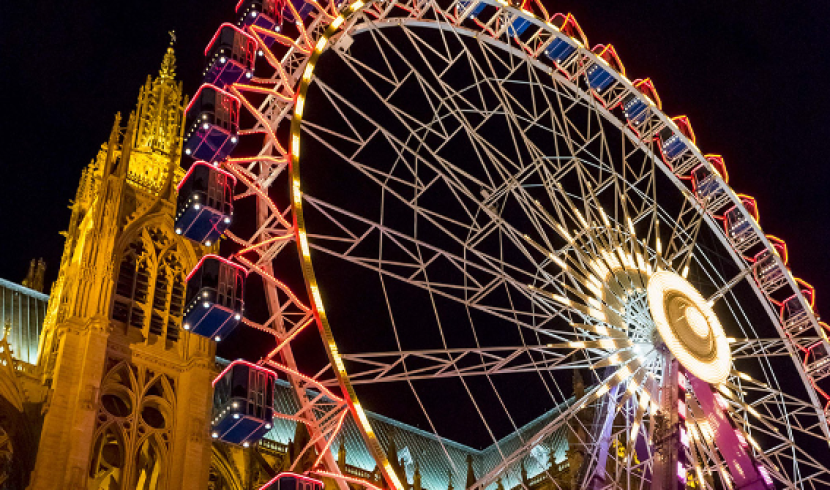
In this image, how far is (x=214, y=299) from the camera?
2575 cm

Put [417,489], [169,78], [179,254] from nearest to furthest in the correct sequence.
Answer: [179,254], [417,489], [169,78]

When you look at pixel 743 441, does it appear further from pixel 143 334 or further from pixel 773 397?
pixel 143 334

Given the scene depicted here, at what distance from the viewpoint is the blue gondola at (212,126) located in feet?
92.5

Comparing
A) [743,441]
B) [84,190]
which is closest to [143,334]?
[84,190]

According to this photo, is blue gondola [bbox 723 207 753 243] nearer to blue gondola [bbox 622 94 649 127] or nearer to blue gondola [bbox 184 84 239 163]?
blue gondola [bbox 622 94 649 127]

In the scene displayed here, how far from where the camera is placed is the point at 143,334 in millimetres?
36938

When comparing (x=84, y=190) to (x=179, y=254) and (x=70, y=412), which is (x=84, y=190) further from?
(x=70, y=412)

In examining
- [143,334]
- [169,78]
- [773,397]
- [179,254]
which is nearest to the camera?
[773,397]

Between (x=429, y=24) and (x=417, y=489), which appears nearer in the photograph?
(x=429, y=24)

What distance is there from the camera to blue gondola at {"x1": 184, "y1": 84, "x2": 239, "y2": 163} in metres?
28.2

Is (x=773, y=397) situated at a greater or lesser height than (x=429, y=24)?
lesser

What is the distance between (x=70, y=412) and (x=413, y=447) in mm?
29680

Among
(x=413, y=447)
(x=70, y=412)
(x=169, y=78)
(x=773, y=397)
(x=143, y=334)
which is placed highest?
(x=169, y=78)

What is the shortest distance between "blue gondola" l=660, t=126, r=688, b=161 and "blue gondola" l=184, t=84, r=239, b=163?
54.0 ft
